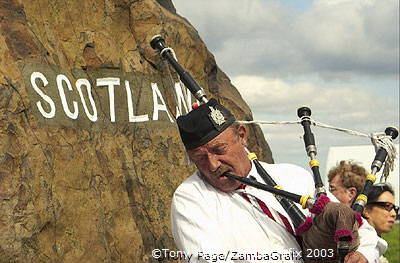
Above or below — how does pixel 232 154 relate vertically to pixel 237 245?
above

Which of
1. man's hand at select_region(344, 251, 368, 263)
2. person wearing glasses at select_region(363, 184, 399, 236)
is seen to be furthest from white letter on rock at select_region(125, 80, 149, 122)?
man's hand at select_region(344, 251, 368, 263)

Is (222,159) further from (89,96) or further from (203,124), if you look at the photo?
(89,96)

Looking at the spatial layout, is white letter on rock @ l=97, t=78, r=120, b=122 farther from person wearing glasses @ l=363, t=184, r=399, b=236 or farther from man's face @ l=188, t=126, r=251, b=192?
man's face @ l=188, t=126, r=251, b=192

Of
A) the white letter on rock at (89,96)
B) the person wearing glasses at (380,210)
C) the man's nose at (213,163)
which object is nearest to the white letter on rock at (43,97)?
the white letter on rock at (89,96)

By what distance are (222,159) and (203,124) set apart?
0.71 ft

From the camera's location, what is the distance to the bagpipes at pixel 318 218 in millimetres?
4164

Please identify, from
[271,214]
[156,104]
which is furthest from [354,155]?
[271,214]

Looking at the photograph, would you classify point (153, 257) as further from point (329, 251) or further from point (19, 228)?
point (329, 251)

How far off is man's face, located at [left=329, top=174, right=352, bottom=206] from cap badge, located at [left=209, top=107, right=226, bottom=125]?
212 cm

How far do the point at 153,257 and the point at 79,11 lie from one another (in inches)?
79.0

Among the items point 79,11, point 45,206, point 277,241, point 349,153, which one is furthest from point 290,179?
point 349,153

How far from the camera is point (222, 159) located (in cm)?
451

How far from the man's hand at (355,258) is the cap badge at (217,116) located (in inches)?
38.5

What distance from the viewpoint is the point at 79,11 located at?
6.74 meters
